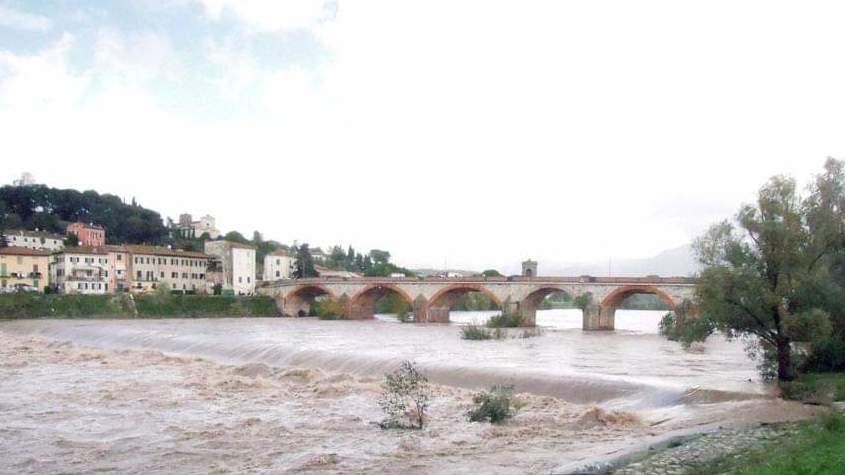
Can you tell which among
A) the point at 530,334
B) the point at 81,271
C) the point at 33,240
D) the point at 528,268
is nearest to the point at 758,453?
the point at 530,334

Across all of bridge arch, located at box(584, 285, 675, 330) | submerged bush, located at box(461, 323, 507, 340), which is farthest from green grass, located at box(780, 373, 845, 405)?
bridge arch, located at box(584, 285, 675, 330)

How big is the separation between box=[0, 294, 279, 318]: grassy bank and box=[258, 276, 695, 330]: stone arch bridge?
14.8 ft

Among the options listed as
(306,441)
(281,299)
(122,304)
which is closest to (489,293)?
(281,299)

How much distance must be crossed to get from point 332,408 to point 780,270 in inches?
517

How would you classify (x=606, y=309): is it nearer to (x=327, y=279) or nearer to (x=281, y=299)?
(x=327, y=279)

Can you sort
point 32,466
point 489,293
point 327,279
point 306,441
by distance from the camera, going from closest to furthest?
point 32,466, point 306,441, point 489,293, point 327,279

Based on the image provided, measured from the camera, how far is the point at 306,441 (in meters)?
15.8

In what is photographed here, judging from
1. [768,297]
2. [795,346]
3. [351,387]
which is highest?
[768,297]

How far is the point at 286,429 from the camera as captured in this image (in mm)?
17062

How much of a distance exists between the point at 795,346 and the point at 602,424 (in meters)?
8.47

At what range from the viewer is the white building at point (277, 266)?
4045 inches

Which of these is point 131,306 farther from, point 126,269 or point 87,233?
point 87,233

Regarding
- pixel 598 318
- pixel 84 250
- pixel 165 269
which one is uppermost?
pixel 84 250

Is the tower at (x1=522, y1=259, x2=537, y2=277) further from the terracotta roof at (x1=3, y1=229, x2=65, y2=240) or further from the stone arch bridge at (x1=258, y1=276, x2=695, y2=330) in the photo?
the terracotta roof at (x1=3, y1=229, x2=65, y2=240)
